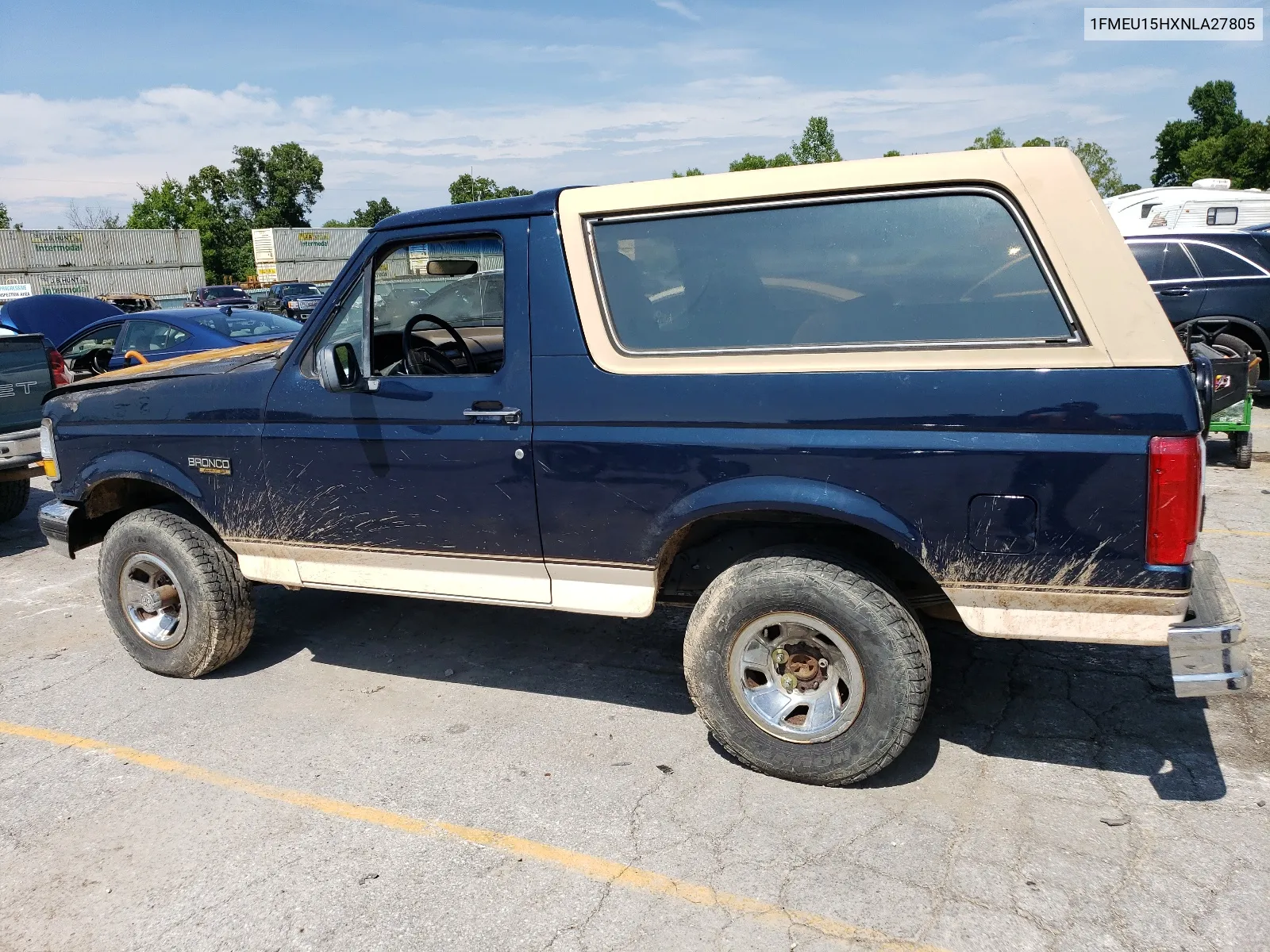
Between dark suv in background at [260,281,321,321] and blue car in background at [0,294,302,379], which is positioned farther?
dark suv in background at [260,281,321,321]

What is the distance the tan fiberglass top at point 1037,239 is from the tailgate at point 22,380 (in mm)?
6304

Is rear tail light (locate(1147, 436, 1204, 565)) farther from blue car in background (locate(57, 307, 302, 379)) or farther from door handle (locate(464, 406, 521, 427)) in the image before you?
blue car in background (locate(57, 307, 302, 379))

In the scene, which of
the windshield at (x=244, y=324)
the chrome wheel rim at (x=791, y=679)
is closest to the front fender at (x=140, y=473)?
the chrome wheel rim at (x=791, y=679)

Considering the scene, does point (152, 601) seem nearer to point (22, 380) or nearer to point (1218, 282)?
point (22, 380)

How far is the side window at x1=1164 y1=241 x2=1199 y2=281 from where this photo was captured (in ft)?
31.7

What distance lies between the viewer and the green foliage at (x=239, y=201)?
62.1 meters

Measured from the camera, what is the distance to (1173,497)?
2822mm

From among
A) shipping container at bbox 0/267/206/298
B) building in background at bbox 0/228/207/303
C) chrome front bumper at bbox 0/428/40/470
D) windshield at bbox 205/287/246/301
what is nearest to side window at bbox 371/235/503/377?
chrome front bumper at bbox 0/428/40/470

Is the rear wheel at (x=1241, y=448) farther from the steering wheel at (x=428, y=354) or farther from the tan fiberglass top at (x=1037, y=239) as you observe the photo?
the steering wheel at (x=428, y=354)

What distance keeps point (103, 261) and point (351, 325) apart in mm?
51687

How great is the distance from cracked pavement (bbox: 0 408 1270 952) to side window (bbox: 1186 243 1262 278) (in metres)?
5.81

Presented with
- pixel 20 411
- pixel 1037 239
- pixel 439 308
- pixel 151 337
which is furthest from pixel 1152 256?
pixel 151 337

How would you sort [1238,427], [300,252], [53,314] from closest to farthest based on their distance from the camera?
[1238,427] < [53,314] < [300,252]

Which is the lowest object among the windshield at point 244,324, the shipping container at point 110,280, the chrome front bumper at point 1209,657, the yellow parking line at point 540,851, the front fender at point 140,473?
the yellow parking line at point 540,851
